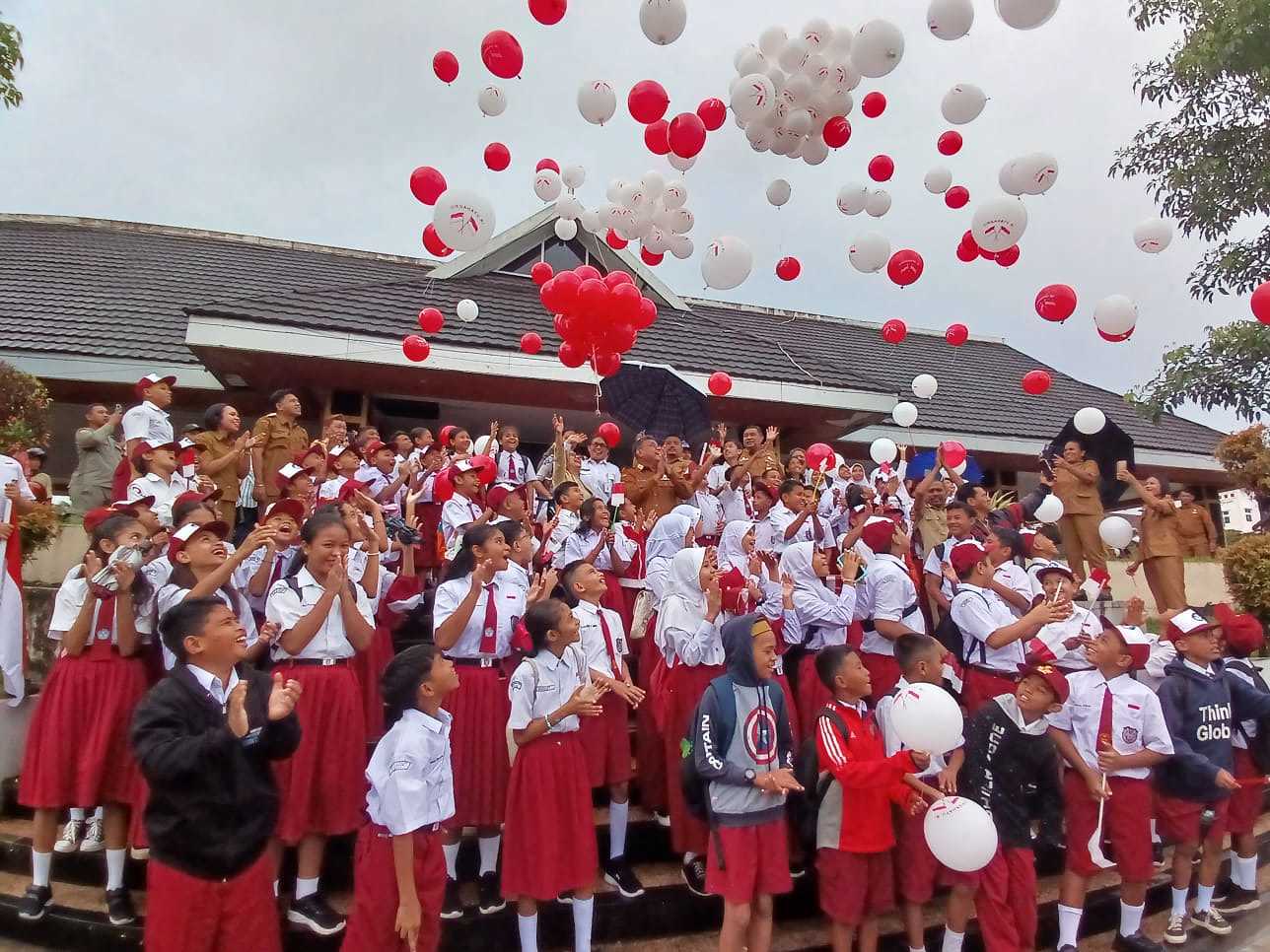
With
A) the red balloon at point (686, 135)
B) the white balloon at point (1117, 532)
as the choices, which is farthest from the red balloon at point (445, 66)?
the white balloon at point (1117, 532)

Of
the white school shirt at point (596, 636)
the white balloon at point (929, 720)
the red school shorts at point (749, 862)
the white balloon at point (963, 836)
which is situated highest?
the white school shirt at point (596, 636)

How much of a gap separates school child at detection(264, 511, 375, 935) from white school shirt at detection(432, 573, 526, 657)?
37cm

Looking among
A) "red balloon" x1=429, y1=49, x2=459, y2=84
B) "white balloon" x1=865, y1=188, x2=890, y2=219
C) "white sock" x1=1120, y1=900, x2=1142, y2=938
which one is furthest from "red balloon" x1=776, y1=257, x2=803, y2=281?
"white sock" x1=1120, y1=900, x2=1142, y2=938

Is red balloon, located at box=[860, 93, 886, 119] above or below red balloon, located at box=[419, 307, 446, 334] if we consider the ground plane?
above

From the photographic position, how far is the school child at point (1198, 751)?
13.2ft

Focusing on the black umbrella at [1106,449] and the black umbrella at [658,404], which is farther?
the black umbrella at [1106,449]

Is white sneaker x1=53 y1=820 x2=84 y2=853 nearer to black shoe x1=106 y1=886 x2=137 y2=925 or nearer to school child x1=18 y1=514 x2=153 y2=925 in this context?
school child x1=18 y1=514 x2=153 y2=925

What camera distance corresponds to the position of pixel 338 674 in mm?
3609

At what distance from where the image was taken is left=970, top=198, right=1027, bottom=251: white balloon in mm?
6359

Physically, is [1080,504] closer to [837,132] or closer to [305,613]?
[837,132]

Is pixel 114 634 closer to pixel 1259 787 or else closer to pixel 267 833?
pixel 267 833

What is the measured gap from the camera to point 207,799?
2504mm

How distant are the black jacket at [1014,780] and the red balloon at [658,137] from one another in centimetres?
505

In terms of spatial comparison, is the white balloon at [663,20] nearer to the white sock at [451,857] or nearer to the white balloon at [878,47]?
the white balloon at [878,47]
